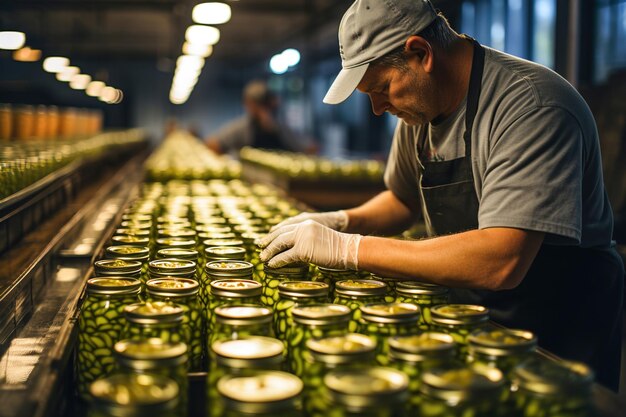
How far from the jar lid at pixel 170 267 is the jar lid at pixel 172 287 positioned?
9cm

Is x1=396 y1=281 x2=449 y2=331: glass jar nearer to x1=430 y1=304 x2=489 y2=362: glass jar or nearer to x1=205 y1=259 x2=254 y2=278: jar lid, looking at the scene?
x1=430 y1=304 x2=489 y2=362: glass jar

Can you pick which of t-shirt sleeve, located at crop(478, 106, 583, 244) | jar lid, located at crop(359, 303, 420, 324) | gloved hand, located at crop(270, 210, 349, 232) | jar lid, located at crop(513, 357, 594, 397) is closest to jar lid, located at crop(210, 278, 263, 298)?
jar lid, located at crop(359, 303, 420, 324)

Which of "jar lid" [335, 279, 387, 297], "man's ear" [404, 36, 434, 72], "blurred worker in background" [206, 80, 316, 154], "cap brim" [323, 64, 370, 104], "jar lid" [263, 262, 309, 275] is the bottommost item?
"jar lid" [335, 279, 387, 297]

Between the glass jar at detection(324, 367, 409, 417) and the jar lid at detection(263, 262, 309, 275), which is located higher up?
the jar lid at detection(263, 262, 309, 275)

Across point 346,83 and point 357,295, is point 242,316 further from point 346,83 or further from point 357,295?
→ point 346,83

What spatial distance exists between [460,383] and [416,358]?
0.11 meters

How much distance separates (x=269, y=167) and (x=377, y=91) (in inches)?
195

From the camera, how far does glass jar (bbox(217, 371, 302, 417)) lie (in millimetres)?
909

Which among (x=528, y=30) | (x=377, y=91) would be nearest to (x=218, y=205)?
(x=377, y=91)

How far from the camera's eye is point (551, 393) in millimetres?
978

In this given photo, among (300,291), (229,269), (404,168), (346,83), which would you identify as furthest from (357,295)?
(404,168)

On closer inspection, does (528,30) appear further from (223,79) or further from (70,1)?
(223,79)

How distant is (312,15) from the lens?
816 centimetres

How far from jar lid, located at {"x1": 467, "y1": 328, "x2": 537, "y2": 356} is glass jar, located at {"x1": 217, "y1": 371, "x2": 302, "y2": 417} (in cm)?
34
